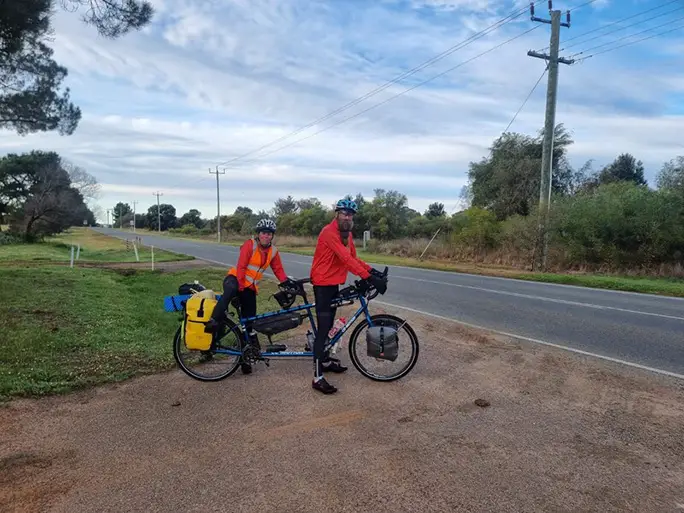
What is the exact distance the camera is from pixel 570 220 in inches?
805

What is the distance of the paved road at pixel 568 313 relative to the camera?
23.6 ft

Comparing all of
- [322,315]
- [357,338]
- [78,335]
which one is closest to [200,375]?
[322,315]

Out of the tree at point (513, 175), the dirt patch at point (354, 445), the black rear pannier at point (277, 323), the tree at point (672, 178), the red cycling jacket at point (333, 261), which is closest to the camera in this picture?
the dirt patch at point (354, 445)

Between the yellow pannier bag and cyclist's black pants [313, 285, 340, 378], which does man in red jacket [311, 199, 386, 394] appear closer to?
cyclist's black pants [313, 285, 340, 378]

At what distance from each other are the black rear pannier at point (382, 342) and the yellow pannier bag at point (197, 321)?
164cm

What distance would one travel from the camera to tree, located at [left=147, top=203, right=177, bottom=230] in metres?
129

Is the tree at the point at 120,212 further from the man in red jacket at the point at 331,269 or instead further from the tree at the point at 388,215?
the man in red jacket at the point at 331,269

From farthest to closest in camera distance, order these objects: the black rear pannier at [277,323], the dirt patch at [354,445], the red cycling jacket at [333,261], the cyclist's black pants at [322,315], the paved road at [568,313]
Answer: 1. the paved road at [568,313]
2. the black rear pannier at [277,323]
3. the cyclist's black pants at [322,315]
4. the red cycling jacket at [333,261]
5. the dirt patch at [354,445]

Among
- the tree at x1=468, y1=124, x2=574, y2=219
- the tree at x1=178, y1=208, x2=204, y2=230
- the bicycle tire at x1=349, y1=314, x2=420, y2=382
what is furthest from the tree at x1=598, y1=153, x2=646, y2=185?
the tree at x1=178, y1=208, x2=204, y2=230

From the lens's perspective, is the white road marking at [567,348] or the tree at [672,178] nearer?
the white road marking at [567,348]

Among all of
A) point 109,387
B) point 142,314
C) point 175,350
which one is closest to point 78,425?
point 109,387

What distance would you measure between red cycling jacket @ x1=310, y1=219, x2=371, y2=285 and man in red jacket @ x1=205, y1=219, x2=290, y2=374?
16.0 inches

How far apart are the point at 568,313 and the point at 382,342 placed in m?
6.27

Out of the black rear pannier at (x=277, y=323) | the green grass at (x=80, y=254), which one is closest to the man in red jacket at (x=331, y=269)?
the black rear pannier at (x=277, y=323)
